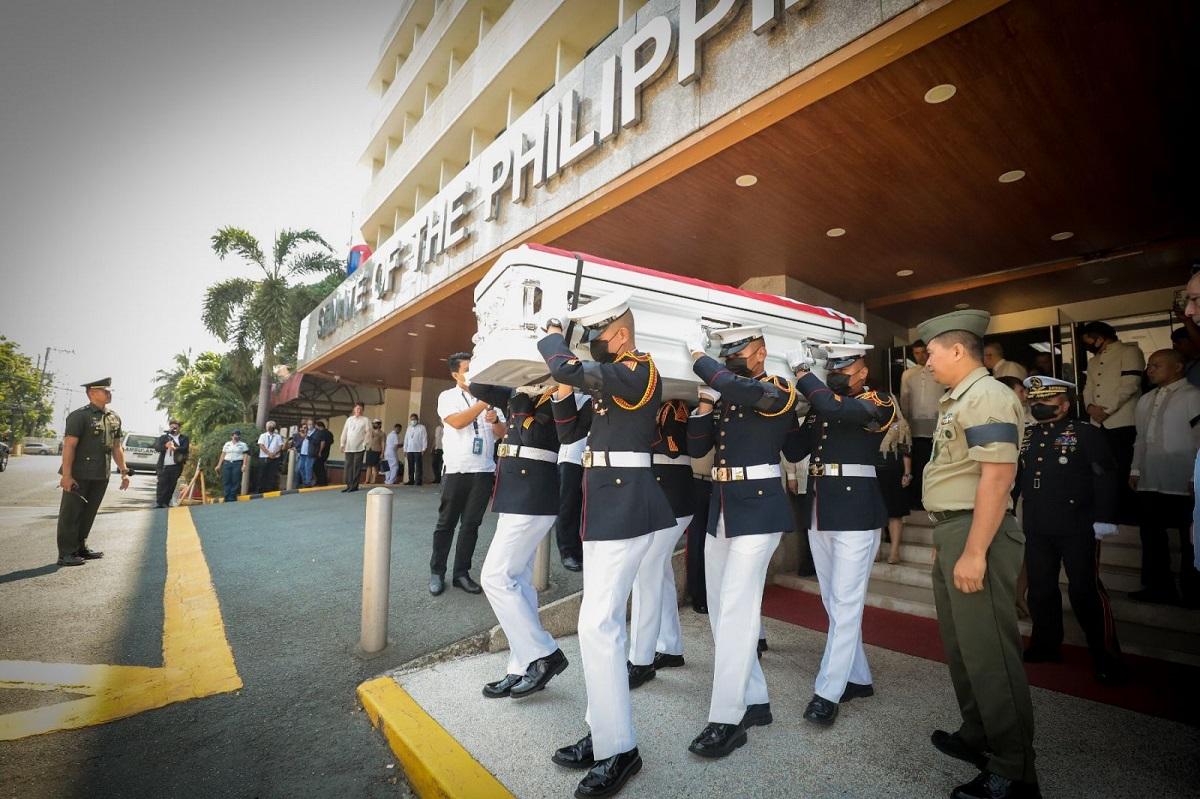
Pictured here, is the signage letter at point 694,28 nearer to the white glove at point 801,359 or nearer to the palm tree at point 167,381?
the white glove at point 801,359

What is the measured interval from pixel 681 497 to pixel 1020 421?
159 cm


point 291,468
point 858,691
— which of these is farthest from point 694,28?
point 291,468

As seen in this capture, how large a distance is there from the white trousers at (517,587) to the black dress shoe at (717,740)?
2.91ft

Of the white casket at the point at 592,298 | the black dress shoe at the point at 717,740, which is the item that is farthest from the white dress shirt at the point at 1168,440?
the black dress shoe at the point at 717,740

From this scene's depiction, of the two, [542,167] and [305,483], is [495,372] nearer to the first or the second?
[542,167]

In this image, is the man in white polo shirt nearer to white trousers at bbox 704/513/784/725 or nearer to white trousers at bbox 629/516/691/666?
white trousers at bbox 629/516/691/666

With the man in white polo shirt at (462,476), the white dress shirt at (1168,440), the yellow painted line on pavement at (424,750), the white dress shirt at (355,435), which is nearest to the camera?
the yellow painted line on pavement at (424,750)

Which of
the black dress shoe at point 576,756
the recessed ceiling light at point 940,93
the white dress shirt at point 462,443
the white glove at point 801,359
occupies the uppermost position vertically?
the recessed ceiling light at point 940,93

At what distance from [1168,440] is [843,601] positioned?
9.32ft

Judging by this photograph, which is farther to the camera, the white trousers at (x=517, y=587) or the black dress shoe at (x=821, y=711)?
the white trousers at (x=517, y=587)

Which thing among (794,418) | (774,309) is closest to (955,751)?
(794,418)

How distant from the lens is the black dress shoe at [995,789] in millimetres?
1896

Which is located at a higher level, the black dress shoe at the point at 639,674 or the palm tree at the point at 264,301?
the palm tree at the point at 264,301

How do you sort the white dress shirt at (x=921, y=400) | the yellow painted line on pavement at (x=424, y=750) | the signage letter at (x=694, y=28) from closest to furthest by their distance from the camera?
the yellow painted line on pavement at (x=424, y=750) < the signage letter at (x=694, y=28) < the white dress shirt at (x=921, y=400)
